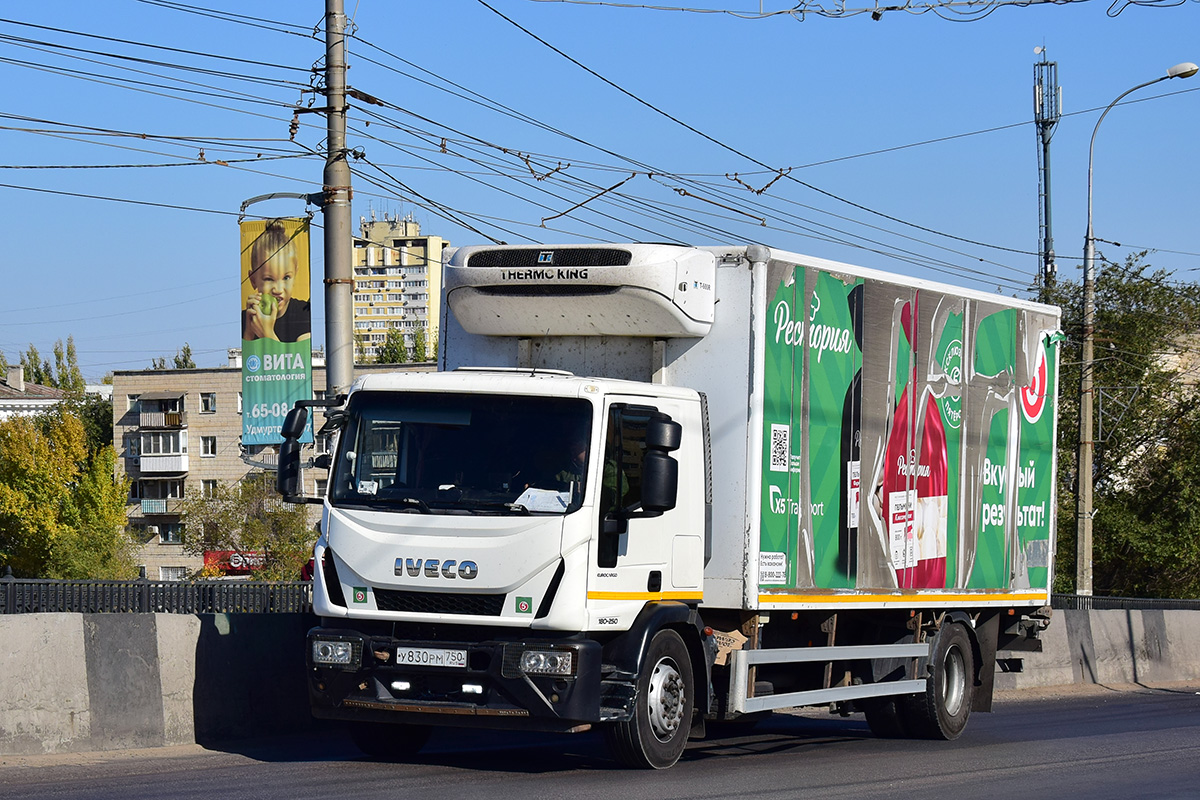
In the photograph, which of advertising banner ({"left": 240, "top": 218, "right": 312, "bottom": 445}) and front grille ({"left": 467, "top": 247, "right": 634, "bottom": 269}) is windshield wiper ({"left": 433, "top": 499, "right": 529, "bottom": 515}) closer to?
front grille ({"left": 467, "top": 247, "right": 634, "bottom": 269})

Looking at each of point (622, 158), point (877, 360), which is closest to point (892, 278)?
point (877, 360)

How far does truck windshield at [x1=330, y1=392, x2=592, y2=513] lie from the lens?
986 cm

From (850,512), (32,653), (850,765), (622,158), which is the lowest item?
(850,765)

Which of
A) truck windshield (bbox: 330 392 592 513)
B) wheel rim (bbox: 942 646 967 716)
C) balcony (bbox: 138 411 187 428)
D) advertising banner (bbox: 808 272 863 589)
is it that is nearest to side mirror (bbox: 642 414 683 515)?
truck windshield (bbox: 330 392 592 513)

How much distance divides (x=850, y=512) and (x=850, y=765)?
6.33ft

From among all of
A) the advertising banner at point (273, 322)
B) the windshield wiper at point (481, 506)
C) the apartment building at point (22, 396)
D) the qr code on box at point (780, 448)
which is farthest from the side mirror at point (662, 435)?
Answer: the apartment building at point (22, 396)

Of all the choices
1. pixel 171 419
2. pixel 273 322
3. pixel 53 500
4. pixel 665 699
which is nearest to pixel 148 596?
pixel 273 322

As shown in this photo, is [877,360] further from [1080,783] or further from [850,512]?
[1080,783]

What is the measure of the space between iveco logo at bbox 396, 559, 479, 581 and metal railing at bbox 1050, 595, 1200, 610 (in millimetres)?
16053

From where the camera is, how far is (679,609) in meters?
10.4

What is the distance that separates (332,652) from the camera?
10023 mm

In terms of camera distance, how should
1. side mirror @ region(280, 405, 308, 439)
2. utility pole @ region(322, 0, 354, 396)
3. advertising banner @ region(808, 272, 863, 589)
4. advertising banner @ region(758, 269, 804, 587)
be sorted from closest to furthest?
side mirror @ region(280, 405, 308, 439)
advertising banner @ region(758, 269, 804, 587)
advertising banner @ region(808, 272, 863, 589)
utility pole @ region(322, 0, 354, 396)

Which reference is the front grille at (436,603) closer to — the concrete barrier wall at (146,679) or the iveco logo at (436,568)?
the iveco logo at (436,568)

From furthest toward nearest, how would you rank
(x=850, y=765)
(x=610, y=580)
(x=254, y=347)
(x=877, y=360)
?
1. (x=254, y=347)
2. (x=877, y=360)
3. (x=850, y=765)
4. (x=610, y=580)
